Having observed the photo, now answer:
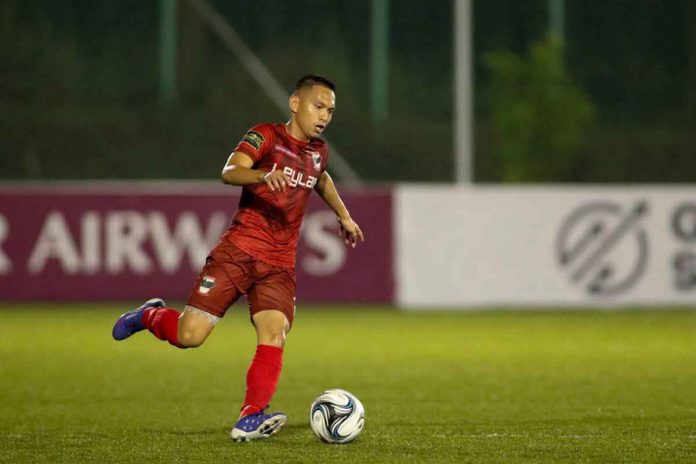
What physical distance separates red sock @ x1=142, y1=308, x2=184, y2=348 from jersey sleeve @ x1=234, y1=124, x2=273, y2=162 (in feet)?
3.30

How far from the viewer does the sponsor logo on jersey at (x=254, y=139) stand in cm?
726

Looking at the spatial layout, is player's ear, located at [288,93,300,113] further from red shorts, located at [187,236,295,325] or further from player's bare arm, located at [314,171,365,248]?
red shorts, located at [187,236,295,325]

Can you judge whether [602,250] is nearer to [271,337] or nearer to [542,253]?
[542,253]

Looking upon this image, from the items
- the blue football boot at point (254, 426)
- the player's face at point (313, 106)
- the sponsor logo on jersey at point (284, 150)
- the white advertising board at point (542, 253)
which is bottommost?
the white advertising board at point (542, 253)

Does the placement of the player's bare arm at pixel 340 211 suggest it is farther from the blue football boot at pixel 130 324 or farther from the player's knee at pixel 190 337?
the blue football boot at pixel 130 324

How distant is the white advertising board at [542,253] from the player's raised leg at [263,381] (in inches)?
373

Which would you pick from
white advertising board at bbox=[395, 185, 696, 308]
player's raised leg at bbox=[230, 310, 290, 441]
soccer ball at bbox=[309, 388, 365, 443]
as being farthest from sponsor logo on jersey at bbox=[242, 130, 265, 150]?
white advertising board at bbox=[395, 185, 696, 308]

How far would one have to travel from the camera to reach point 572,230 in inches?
664

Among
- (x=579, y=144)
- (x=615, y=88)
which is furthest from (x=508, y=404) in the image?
(x=615, y=88)

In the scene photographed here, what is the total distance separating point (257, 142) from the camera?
23.9ft

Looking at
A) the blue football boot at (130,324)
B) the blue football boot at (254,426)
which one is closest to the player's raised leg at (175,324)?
the blue football boot at (130,324)

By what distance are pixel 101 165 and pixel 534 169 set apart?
22.9 feet

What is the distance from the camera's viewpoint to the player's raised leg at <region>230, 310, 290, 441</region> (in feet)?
22.8

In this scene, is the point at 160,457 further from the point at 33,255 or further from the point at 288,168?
the point at 33,255
